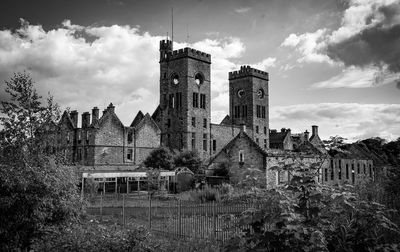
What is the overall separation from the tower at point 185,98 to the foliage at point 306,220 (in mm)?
51203

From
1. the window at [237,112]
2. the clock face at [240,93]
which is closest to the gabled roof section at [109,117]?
the window at [237,112]

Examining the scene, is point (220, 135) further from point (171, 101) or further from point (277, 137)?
point (277, 137)

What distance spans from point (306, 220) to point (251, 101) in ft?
227

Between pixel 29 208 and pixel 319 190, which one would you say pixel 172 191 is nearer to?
pixel 29 208

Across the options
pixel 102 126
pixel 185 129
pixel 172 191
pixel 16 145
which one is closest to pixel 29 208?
pixel 16 145

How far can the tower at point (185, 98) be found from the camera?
59125 mm

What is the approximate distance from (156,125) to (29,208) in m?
43.9

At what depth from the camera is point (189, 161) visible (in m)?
47.1

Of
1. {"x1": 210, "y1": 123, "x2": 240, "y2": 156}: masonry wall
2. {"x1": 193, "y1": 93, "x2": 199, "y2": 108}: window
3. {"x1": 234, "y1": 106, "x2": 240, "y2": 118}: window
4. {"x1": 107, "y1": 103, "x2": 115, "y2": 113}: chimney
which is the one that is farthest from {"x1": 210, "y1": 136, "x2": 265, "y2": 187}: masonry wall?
{"x1": 234, "y1": 106, "x2": 240, "y2": 118}: window

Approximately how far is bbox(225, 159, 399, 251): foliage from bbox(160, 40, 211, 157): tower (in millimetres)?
51203

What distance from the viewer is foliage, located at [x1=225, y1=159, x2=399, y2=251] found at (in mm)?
5812

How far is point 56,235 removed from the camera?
36.8 ft

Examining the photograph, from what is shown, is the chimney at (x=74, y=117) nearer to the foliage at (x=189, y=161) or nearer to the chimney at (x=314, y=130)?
the foliage at (x=189, y=161)

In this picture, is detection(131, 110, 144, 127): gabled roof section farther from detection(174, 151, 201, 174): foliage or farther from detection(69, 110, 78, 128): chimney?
detection(174, 151, 201, 174): foliage
